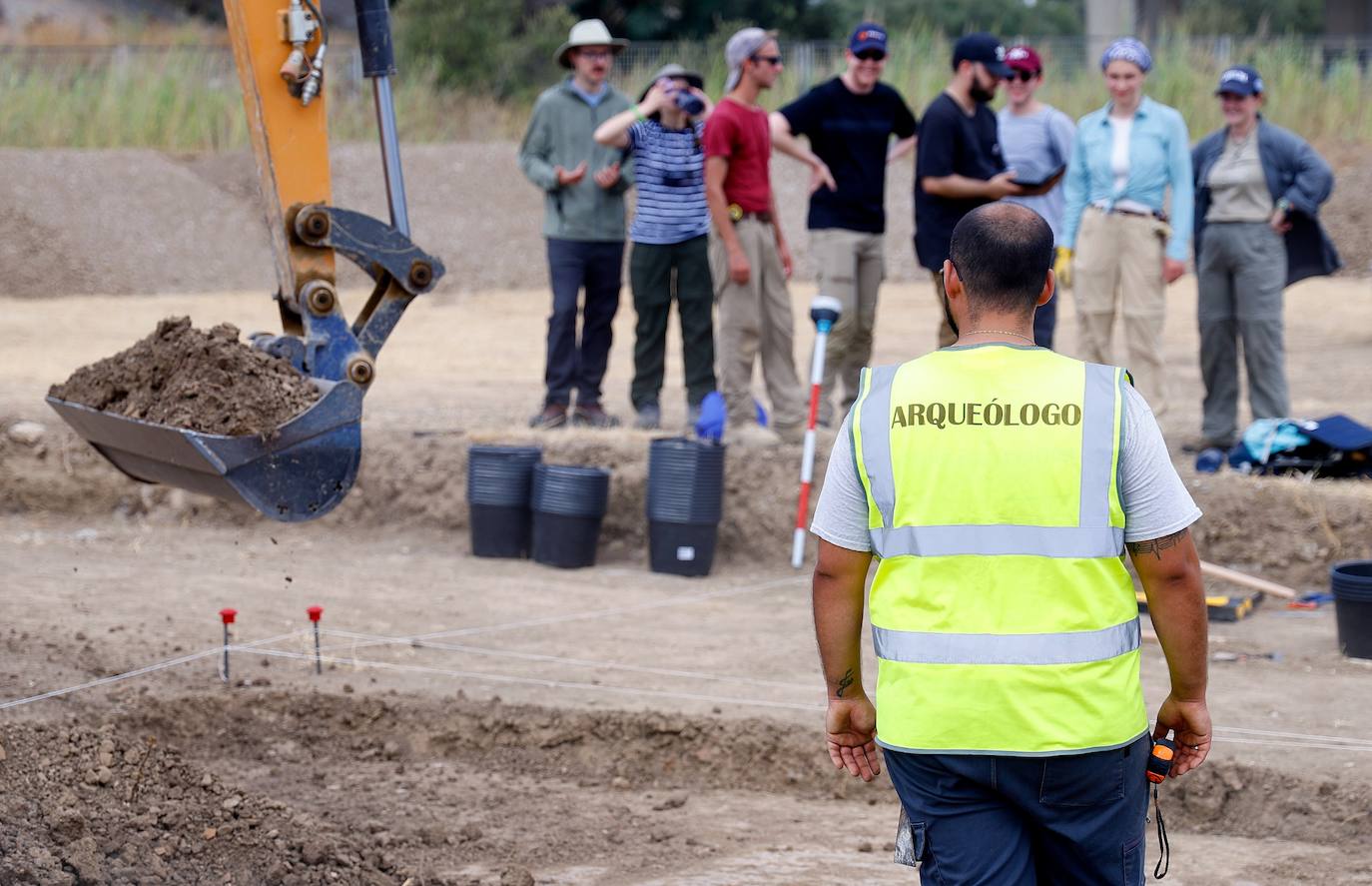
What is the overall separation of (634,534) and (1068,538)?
6.57 meters

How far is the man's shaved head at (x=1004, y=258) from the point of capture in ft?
9.84

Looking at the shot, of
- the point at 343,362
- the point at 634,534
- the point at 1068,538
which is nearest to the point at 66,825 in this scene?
the point at 343,362

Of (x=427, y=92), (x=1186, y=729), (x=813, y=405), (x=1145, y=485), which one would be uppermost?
(x=427, y=92)

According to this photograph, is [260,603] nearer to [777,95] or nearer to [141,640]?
[141,640]

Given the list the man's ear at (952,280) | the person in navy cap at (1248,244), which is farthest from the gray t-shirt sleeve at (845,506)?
the person in navy cap at (1248,244)

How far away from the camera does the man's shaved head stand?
3000 mm

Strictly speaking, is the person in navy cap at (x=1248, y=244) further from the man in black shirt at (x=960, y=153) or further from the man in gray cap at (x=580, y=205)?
the man in gray cap at (x=580, y=205)

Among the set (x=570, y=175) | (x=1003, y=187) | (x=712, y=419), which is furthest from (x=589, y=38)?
(x=1003, y=187)

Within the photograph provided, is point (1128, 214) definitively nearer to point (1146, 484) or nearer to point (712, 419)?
point (712, 419)

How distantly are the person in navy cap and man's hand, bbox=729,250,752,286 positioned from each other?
2577 mm

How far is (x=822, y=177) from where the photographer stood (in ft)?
30.6

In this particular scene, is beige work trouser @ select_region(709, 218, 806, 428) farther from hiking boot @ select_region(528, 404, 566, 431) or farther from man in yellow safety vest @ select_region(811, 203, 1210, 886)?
man in yellow safety vest @ select_region(811, 203, 1210, 886)

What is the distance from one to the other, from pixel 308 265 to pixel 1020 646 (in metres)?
3.83

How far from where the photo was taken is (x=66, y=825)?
15.3 ft
